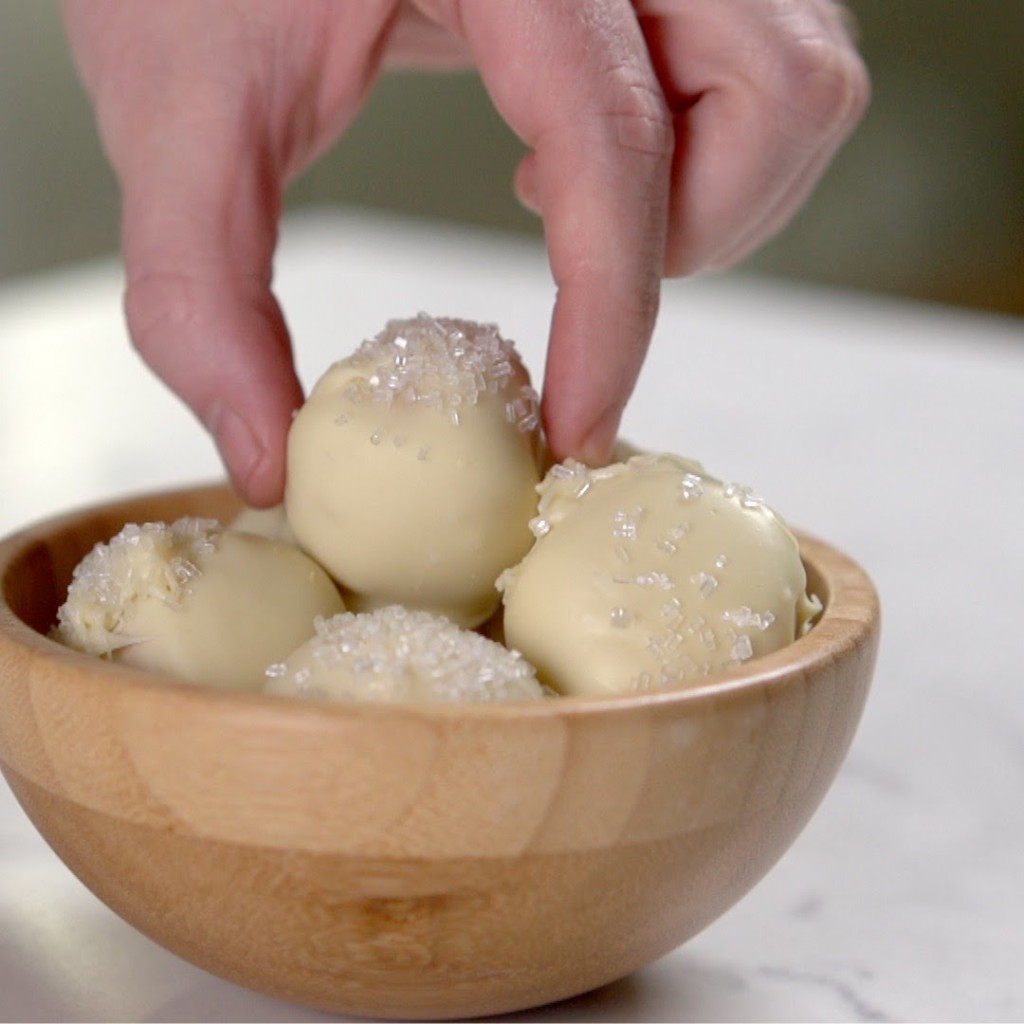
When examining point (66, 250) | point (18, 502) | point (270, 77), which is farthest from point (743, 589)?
point (66, 250)

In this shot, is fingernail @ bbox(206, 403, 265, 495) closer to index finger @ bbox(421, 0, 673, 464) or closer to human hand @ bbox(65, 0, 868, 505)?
human hand @ bbox(65, 0, 868, 505)

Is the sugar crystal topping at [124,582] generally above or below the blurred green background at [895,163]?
above

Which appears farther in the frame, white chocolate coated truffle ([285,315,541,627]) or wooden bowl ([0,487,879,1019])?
white chocolate coated truffle ([285,315,541,627])

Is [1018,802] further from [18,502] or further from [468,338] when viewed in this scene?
[18,502]

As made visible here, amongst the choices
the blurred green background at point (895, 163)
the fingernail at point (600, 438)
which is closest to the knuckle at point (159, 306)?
the fingernail at point (600, 438)

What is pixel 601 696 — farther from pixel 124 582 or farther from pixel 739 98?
pixel 739 98

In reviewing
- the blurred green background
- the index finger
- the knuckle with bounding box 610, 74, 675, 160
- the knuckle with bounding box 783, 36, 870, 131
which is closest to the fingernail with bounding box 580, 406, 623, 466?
the index finger

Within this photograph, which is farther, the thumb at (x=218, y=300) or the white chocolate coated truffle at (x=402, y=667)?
the thumb at (x=218, y=300)

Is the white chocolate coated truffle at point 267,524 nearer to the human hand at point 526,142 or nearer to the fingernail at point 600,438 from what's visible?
the human hand at point 526,142
